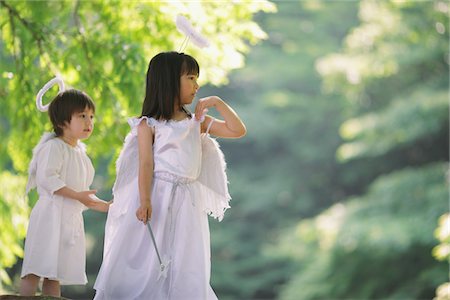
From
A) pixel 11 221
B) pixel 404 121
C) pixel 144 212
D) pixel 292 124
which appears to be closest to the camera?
pixel 144 212

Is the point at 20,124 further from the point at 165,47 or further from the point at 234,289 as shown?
the point at 234,289

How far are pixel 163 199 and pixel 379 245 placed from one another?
8.13 m

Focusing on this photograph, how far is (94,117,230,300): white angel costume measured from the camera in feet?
12.2

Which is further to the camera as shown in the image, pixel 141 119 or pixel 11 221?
pixel 11 221

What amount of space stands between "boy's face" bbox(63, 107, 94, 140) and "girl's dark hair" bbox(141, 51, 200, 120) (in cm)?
38

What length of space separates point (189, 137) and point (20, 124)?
2728mm

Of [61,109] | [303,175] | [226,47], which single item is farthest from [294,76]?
[61,109]

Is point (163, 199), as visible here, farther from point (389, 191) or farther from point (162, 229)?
point (389, 191)

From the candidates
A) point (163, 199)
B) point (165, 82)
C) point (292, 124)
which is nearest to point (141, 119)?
point (165, 82)

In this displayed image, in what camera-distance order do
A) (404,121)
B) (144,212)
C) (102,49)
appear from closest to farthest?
1. (144,212)
2. (102,49)
3. (404,121)

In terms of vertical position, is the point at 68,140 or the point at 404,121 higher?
the point at 404,121

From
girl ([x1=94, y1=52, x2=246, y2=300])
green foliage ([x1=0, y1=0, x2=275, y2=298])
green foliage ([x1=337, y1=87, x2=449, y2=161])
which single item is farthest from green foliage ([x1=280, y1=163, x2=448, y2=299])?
girl ([x1=94, y1=52, x2=246, y2=300])

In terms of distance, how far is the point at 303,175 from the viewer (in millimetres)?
16469

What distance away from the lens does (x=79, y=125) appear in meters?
4.06
